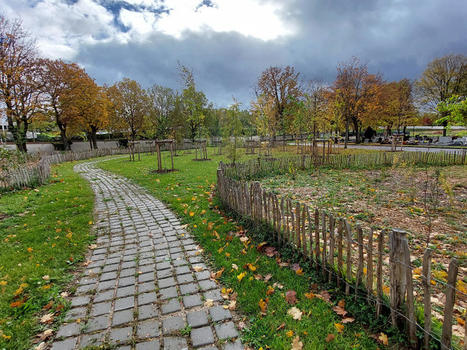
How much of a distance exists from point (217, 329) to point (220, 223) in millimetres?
3080

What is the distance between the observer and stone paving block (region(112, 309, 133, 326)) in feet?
9.02

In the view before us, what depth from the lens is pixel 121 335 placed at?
2.55 metres

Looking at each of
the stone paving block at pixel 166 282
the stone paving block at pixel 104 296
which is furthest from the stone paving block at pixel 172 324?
the stone paving block at pixel 104 296

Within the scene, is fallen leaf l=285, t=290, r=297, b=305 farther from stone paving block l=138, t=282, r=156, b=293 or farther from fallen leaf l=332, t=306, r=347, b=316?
stone paving block l=138, t=282, r=156, b=293

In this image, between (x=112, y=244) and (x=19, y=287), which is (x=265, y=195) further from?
(x=19, y=287)

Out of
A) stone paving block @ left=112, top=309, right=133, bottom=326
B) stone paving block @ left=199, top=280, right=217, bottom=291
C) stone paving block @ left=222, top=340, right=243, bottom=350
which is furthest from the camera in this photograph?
stone paving block @ left=199, top=280, right=217, bottom=291

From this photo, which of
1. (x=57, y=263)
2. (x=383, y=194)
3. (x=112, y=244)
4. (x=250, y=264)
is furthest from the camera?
(x=383, y=194)

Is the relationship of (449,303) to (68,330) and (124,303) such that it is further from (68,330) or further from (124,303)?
(68,330)

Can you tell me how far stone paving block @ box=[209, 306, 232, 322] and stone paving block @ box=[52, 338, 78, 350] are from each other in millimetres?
1493

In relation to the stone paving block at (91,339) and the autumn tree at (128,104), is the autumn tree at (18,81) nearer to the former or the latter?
the autumn tree at (128,104)

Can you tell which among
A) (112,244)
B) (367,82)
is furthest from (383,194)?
(367,82)

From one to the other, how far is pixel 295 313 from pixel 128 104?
42509mm

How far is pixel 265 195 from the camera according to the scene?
451 cm

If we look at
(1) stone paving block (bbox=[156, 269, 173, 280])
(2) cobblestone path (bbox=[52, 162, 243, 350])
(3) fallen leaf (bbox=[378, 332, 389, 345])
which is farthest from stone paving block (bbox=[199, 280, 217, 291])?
(3) fallen leaf (bbox=[378, 332, 389, 345])
